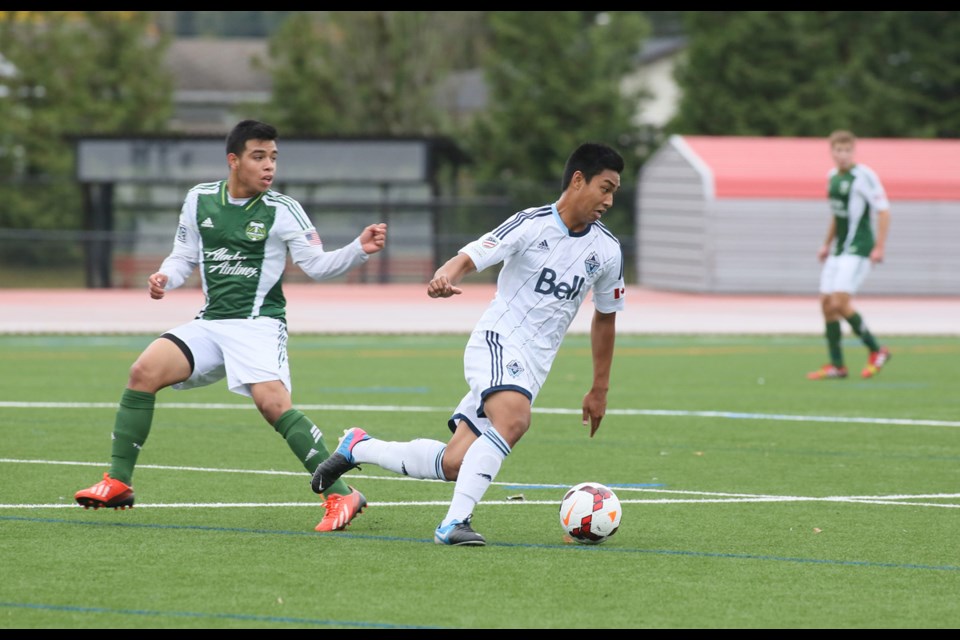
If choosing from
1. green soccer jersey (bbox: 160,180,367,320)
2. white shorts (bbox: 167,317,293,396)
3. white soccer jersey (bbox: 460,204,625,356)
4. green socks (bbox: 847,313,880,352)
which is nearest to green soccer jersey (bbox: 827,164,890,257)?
green socks (bbox: 847,313,880,352)

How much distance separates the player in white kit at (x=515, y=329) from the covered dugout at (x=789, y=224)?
78.9ft

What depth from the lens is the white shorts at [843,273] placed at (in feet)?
50.9

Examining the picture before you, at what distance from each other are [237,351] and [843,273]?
9044 millimetres

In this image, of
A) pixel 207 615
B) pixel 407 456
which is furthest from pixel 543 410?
pixel 207 615

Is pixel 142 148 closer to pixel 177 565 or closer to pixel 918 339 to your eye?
pixel 918 339

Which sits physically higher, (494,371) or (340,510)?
(494,371)

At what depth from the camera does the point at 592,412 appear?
7.80m

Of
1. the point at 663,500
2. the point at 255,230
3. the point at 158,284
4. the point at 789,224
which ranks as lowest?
the point at 789,224

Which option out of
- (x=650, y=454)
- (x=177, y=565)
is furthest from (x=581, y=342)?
(x=177, y=565)

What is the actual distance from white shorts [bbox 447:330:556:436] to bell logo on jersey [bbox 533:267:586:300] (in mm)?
281

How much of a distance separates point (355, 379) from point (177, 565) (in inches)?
363

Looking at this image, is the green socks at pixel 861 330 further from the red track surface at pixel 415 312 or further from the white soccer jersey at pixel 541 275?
the white soccer jersey at pixel 541 275

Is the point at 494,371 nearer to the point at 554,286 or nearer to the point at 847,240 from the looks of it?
the point at 554,286

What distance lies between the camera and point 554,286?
24.3 ft
